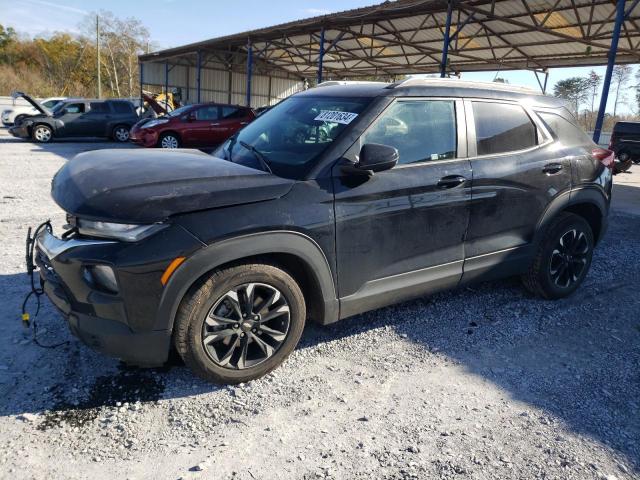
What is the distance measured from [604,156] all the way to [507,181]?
1.50 meters

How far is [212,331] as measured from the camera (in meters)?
2.73

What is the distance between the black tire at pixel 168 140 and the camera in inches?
577

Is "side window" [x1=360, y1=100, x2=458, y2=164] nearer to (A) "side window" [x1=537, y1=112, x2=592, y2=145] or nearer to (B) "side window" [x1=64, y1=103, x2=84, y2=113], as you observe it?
(A) "side window" [x1=537, y1=112, x2=592, y2=145]

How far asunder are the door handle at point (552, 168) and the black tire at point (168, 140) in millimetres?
12777

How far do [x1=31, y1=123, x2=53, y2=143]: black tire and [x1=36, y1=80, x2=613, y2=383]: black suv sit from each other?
1677 cm

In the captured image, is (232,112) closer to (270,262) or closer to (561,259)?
(561,259)

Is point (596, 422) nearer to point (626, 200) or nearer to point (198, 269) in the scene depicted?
point (198, 269)

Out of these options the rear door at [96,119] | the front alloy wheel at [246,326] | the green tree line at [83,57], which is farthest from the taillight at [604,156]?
the green tree line at [83,57]

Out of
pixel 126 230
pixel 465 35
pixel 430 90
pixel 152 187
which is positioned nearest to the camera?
pixel 126 230

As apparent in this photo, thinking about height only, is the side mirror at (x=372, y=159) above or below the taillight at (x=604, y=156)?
below

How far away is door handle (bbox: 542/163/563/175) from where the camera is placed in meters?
3.98

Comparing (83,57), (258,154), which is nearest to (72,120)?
(258,154)

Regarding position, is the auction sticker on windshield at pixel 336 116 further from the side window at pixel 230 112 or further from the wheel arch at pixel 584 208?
the side window at pixel 230 112

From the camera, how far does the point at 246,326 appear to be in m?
2.81
